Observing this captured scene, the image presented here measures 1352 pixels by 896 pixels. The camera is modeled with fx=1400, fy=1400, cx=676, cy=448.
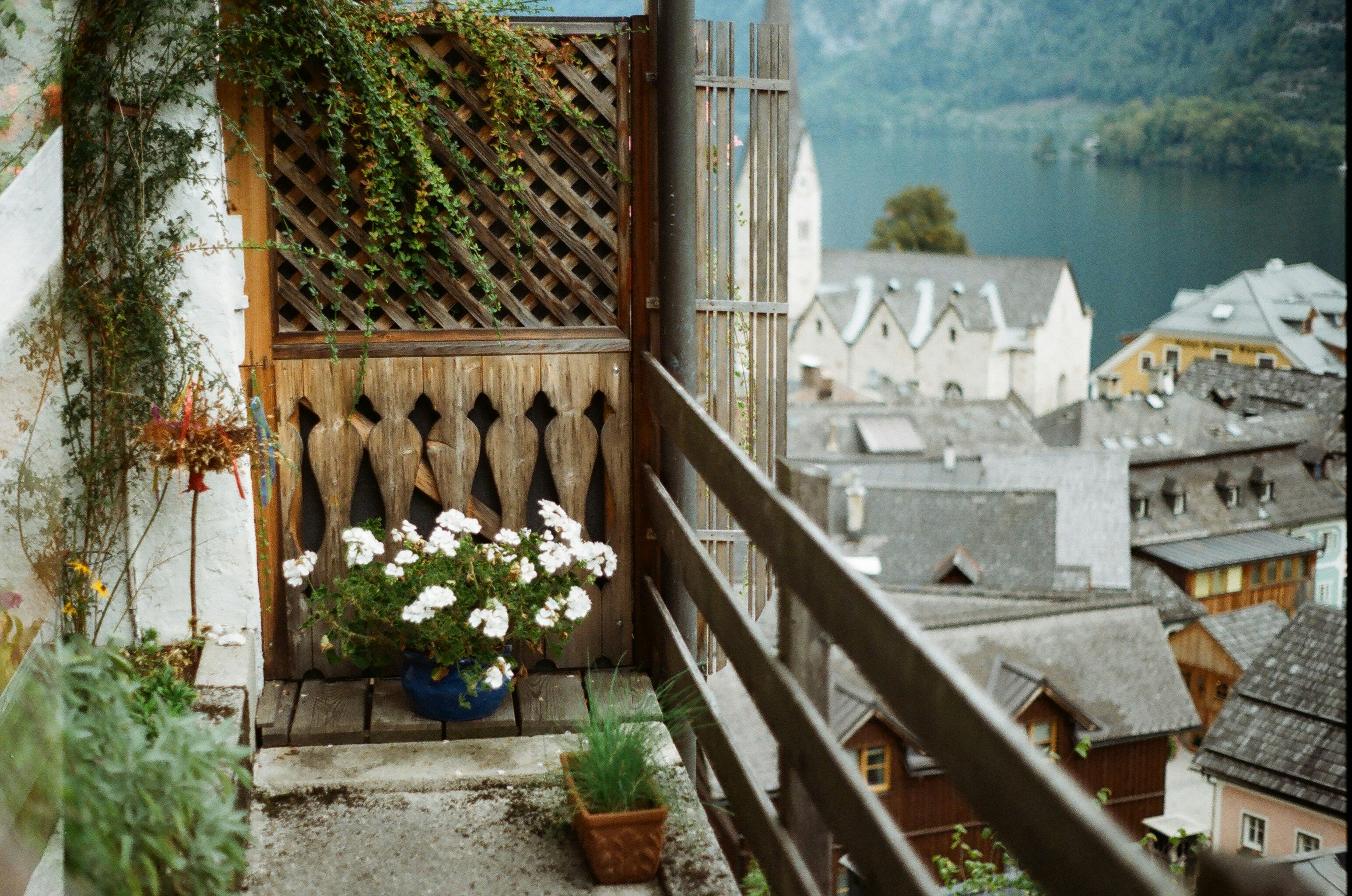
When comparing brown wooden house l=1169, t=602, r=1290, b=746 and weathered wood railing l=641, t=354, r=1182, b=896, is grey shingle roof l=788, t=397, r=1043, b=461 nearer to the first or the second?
brown wooden house l=1169, t=602, r=1290, b=746

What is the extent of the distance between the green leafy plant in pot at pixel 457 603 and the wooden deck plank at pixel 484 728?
0.05ft

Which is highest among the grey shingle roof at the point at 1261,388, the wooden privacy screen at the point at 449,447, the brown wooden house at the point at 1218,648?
the wooden privacy screen at the point at 449,447

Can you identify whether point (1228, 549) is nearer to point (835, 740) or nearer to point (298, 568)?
point (298, 568)

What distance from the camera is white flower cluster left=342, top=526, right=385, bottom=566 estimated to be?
3.16 meters

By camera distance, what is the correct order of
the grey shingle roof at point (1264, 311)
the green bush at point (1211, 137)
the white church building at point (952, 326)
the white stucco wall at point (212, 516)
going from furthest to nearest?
the green bush at point (1211, 137) < the white church building at point (952, 326) < the grey shingle roof at point (1264, 311) < the white stucco wall at point (212, 516)

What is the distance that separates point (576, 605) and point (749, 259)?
1300mm

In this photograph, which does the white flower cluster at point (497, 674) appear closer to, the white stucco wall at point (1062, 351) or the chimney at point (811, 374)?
the chimney at point (811, 374)

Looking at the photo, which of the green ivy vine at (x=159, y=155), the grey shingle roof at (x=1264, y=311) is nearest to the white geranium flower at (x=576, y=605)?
the green ivy vine at (x=159, y=155)

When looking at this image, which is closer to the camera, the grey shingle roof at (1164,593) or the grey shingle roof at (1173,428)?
the grey shingle roof at (1164,593)

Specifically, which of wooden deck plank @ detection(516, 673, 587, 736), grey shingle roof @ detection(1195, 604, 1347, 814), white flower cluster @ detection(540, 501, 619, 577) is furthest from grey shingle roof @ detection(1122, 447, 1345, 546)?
white flower cluster @ detection(540, 501, 619, 577)

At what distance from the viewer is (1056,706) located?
25.1 meters

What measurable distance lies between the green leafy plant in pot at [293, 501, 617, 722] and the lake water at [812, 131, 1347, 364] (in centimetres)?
8142

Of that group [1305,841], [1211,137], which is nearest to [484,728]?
[1305,841]

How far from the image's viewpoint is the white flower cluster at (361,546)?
3162mm
